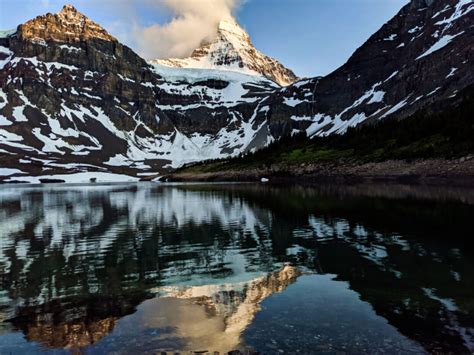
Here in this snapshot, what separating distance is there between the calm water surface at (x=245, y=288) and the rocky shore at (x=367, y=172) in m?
41.5

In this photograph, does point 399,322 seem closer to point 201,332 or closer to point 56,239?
point 201,332

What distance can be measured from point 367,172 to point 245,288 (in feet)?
254

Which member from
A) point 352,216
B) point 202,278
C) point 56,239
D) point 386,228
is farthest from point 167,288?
point 352,216

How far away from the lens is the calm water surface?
9398mm

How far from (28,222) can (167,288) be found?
23487 millimetres

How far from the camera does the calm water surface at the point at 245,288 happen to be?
9.40 meters

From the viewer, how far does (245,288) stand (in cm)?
1365

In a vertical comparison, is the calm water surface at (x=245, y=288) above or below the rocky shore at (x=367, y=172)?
below

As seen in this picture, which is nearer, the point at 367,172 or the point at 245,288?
the point at 245,288

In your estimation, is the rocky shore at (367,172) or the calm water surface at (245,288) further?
the rocky shore at (367,172)

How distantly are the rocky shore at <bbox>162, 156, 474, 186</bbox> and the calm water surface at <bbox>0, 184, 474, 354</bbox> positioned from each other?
136ft

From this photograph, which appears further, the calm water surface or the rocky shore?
the rocky shore

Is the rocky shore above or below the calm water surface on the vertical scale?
above

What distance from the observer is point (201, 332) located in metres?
9.95
